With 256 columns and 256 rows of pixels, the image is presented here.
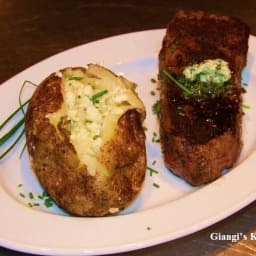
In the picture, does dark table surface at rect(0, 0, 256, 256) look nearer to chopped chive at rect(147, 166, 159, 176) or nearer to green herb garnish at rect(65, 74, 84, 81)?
green herb garnish at rect(65, 74, 84, 81)

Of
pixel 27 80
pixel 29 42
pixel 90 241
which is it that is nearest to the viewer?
pixel 90 241

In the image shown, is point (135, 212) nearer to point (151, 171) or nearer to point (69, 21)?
point (151, 171)

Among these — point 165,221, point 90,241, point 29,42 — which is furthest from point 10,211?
point 29,42

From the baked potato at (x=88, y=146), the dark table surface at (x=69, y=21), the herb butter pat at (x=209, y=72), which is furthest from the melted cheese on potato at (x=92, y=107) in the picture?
the dark table surface at (x=69, y=21)

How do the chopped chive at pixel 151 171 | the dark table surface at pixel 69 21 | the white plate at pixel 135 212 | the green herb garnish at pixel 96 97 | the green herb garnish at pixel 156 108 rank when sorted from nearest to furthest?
the white plate at pixel 135 212 < the green herb garnish at pixel 96 97 < the chopped chive at pixel 151 171 < the green herb garnish at pixel 156 108 < the dark table surface at pixel 69 21

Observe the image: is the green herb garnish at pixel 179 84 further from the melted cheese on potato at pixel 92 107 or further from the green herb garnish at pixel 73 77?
the green herb garnish at pixel 73 77

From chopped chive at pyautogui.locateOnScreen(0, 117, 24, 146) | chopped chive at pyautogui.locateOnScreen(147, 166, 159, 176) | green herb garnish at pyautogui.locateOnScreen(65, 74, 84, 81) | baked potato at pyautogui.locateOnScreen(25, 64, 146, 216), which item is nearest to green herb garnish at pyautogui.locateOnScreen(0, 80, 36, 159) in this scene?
chopped chive at pyautogui.locateOnScreen(0, 117, 24, 146)

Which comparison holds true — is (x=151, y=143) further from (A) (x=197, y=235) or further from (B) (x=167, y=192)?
(A) (x=197, y=235)
